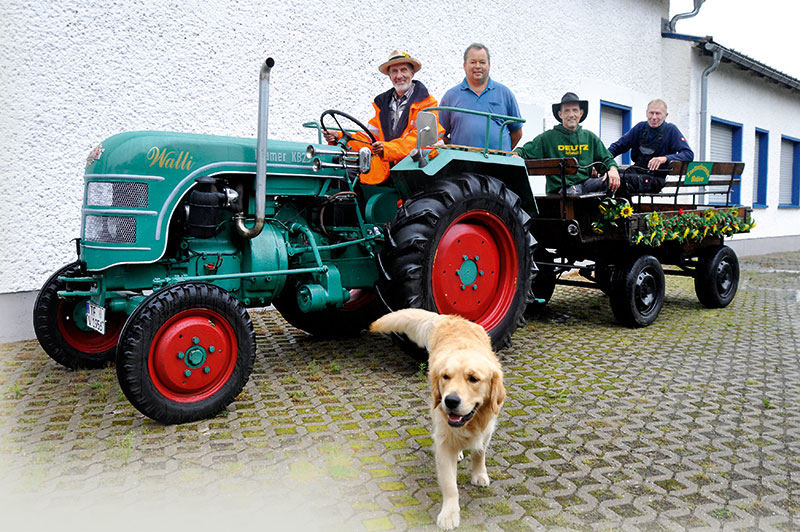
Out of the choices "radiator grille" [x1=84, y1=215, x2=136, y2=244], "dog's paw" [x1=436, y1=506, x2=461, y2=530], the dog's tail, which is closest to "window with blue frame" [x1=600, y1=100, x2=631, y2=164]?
the dog's tail

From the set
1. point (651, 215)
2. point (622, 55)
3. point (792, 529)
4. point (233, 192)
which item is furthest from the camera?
point (622, 55)

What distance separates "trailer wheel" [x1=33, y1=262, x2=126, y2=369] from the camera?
386 cm

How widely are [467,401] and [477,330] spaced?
0.80 meters

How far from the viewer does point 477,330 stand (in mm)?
3084

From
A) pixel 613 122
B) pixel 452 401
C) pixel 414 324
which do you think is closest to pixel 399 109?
pixel 414 324

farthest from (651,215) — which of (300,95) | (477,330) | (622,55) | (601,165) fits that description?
(622,55)

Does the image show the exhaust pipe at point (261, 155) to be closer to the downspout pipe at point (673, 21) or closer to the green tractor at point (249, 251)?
the green tractor at point (249, 251)

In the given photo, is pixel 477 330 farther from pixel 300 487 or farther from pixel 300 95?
pixel 300 95

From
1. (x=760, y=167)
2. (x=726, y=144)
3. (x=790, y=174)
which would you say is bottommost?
(x=760, y=167)

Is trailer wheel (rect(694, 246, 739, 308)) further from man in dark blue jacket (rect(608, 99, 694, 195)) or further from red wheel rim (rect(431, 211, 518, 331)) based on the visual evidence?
red wheel rim (rect(431, 211, 518, 331))

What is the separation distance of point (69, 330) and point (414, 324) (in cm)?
230

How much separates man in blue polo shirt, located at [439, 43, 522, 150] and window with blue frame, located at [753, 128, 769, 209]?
12.4 meters

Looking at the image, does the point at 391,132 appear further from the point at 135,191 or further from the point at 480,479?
the point at 480,479

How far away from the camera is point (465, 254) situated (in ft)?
14.4
